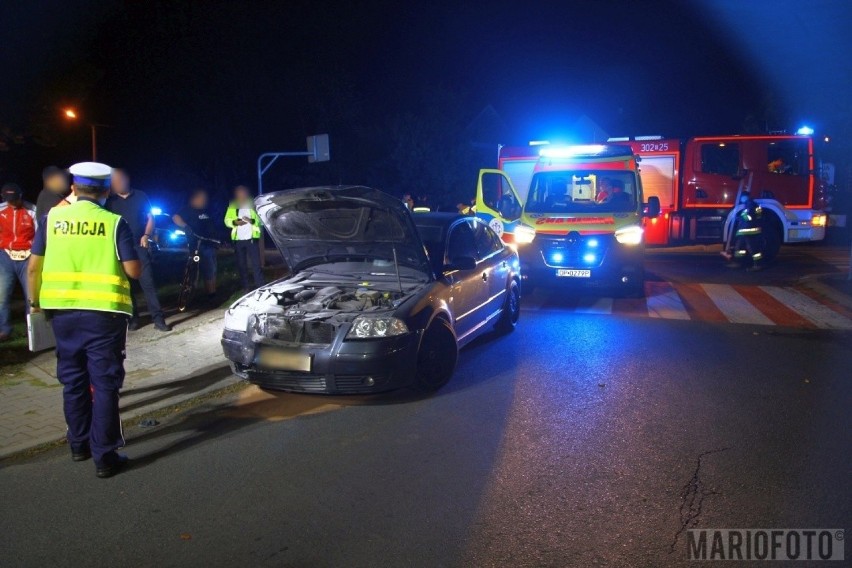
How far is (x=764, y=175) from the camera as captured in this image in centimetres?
1520

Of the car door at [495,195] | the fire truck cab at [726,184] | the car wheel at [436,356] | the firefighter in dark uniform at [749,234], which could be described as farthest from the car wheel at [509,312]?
A: the fire truck cab at [726,184]

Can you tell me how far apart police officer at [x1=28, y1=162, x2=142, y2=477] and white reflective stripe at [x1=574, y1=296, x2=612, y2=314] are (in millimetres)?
6983

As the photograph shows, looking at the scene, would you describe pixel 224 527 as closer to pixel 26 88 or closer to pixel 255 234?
pixel 255 234

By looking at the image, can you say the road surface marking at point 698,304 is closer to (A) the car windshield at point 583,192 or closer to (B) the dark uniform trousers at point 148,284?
(A) the car windshield at point 583,192

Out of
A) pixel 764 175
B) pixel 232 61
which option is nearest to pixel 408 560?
pixel 764 175

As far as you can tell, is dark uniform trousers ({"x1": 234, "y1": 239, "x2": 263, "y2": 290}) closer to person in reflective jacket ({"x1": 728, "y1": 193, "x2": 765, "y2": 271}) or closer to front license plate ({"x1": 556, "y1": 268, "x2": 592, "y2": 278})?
front license plate ({"x1": 556, "y1": 268, "x2": 592, "y2": 278})

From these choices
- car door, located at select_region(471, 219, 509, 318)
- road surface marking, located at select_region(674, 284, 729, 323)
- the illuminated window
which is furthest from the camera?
the illuminated window

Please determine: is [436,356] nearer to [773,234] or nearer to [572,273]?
[572,273]

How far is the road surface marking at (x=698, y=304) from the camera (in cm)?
962

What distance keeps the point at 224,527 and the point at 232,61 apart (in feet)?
78.0

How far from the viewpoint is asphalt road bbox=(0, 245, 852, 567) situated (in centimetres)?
362

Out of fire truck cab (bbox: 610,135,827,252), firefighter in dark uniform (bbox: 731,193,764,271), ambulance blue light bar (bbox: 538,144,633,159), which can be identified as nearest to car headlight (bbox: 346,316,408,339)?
ambulance blue light bar (bbox: 538,144,633,159)

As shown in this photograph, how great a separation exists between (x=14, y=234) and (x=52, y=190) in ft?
2.05

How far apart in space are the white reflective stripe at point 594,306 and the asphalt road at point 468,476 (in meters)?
3.24
